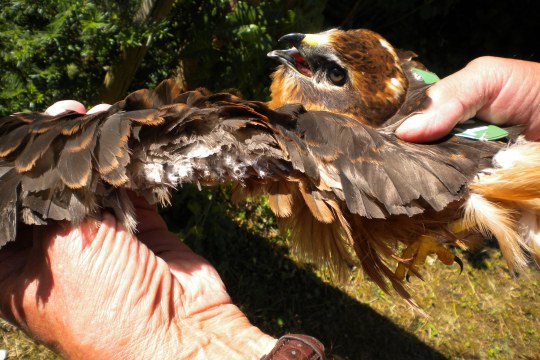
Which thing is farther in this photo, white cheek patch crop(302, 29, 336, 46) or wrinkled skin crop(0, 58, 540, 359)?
white cheek patch crop(302, 29, 336, 46)

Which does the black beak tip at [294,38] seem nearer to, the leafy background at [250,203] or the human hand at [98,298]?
the leafy background at [250,203]

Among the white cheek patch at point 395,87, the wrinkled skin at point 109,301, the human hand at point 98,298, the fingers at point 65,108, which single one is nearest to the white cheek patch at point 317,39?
the white cheek patch at point 395,87

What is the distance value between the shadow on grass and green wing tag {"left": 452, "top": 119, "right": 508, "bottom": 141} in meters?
2.04

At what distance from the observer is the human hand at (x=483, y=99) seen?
6.98ft

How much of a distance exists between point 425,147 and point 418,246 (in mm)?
515

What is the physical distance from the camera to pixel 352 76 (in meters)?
2.46

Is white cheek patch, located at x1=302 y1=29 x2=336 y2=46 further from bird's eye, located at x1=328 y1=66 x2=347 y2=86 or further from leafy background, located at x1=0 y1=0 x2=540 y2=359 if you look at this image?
leafy background, located at x1=0 y1=0 x2=540 y2=359

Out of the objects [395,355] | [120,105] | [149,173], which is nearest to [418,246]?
[149,173]

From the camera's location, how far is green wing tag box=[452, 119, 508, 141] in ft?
7.13

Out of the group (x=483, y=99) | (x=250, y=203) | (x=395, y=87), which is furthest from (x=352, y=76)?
(x=250, y=203)

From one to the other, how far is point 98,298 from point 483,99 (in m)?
1.99

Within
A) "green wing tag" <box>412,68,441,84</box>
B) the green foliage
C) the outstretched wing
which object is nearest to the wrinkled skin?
the outstretched wing

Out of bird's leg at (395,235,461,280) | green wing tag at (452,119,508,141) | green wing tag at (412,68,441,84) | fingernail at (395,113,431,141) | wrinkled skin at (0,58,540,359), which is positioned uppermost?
green wing tag at (412,68,441,84)

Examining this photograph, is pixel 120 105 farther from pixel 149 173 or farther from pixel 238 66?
pixel 238 66
